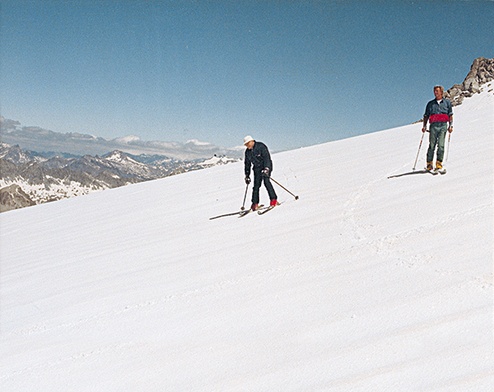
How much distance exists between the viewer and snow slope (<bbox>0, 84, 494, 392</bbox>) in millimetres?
2367

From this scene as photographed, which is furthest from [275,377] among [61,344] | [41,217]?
[41,217]

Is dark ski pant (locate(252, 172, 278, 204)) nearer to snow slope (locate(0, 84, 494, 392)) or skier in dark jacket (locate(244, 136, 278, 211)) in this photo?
skier in dark jacket (locate(244, 136, 278, 211))

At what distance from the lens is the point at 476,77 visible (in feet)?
146

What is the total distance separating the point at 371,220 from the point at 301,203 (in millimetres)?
2224

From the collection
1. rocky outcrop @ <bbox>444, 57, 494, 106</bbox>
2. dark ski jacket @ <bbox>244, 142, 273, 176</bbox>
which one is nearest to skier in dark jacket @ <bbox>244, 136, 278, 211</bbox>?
dark ski jacket @ <bbox>244, 142, 273, 176</bbox>

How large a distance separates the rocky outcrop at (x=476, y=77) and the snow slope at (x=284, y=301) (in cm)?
3931

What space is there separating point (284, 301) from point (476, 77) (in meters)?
50.6

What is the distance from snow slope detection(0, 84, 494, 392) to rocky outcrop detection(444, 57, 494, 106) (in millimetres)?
39311

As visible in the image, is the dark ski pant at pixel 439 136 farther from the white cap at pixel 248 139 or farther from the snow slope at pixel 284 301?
the white cap at pixel 248 139

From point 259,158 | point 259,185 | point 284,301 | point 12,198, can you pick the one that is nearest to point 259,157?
point 259,158

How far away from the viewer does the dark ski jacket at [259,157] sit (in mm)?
7145

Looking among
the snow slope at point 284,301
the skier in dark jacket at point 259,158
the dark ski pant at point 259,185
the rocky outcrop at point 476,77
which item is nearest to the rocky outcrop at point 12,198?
the dark ski pant at point 259,185

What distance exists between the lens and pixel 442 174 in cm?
684

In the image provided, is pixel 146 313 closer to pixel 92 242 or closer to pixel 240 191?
pixel 92 242
